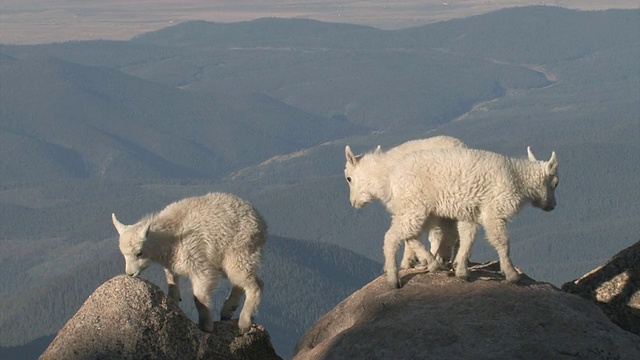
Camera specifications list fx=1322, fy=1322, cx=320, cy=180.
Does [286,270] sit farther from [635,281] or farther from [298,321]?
[635,281]

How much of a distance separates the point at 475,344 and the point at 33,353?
106m

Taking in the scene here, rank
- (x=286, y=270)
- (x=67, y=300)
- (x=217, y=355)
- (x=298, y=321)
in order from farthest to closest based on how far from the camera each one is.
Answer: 1. (x=286, y=270)
2. (x=67, y=300)
3. (x=298, y=321)
4. (x=217, y=355)

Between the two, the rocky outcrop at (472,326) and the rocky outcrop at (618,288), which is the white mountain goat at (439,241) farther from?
the rocky outcrop at (618,288)

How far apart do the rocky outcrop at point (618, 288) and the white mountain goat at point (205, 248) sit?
5.74m

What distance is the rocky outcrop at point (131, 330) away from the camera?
1761cm

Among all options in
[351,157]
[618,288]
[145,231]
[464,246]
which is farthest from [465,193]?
[145,231]

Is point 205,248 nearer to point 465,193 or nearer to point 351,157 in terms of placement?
point 465,193

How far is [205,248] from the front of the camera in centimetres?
1930

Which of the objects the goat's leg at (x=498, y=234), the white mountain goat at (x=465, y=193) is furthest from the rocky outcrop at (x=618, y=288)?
the goat's leg at (x=498, y=234)

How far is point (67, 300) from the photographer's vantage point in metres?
164

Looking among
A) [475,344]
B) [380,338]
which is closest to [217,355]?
[380,338]

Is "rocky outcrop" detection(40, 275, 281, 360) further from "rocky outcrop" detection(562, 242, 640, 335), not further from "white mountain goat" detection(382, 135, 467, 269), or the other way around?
"rocky outcrop" detection(562, 242, 640, 335)

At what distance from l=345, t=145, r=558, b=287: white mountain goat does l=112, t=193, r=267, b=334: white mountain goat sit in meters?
2.17

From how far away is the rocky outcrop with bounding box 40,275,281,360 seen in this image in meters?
17.6
